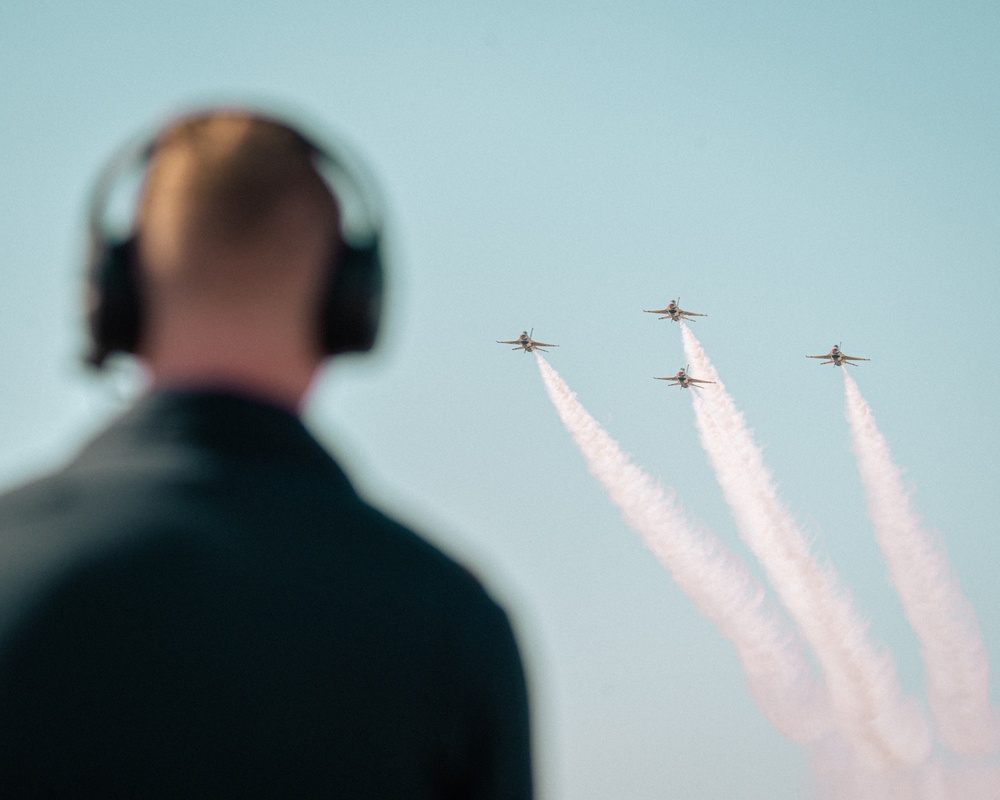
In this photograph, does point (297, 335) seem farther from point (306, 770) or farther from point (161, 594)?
point (306, 770)

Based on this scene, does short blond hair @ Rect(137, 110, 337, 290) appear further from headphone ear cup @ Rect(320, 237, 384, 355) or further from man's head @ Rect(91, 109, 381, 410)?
headphone ear cup @ Rect(320, 237, 384, 355)

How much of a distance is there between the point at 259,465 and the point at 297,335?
0.47m

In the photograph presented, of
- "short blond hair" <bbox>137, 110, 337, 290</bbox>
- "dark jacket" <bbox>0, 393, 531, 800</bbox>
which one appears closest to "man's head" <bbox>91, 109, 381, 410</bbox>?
"short blond hair" <bbox>137, 110, 337, 290</bbox>

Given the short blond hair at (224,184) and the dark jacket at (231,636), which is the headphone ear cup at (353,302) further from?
the dark jacket at (231,636)

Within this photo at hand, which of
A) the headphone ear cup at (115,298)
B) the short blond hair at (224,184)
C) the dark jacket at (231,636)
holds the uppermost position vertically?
the short blond hair at (224,184)

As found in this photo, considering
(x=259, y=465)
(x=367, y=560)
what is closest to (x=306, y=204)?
(x=259, y=465)

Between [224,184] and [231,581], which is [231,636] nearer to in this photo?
[231,581]

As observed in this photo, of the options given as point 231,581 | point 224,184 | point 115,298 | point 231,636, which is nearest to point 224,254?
point 224,184

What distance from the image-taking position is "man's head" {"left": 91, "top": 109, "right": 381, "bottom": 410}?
267 cm

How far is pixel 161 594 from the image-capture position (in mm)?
2139

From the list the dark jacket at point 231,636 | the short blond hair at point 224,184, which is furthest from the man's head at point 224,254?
the dark jacket at point 231,636

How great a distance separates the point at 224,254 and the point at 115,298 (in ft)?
1.34

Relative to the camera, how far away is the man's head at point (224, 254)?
2674mm

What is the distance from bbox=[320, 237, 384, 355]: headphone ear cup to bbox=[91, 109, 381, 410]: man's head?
0.05 metres
